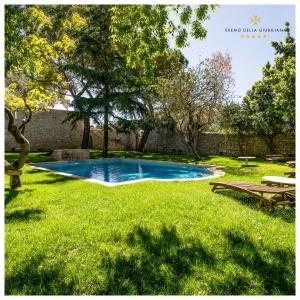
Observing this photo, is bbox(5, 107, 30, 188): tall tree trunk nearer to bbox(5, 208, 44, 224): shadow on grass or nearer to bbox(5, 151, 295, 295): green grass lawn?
bbox(5, 151, 295, 295): green grass lawn

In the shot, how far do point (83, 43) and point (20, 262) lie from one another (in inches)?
773

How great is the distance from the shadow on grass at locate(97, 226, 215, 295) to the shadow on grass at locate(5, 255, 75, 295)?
504mm

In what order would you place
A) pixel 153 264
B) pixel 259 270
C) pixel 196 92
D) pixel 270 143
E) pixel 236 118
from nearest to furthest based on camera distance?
pixel 259 270, pixel 153 264, pixel 196 92, pixel 236 118, pixel 270 143

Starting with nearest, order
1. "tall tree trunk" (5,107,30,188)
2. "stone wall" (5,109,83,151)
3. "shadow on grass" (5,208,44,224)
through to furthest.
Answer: "shadow on grass" (5,208,44,224), "tall tree trunk" (5,107,30,188), "stone wall" (5,109,83,151)

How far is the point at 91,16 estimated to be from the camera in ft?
69.9

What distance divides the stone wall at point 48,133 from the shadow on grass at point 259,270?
25752mm

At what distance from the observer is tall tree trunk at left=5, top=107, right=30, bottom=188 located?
7906 millimetres

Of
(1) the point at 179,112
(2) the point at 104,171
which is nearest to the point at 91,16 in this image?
(1) the point at 179,112

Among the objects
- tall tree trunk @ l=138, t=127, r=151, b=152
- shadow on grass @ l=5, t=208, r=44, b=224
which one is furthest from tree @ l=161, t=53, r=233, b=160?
shadow on grass @ l=5, t=208, r=44, b=224

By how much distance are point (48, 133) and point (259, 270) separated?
92.1 ft

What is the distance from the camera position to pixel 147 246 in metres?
4.54

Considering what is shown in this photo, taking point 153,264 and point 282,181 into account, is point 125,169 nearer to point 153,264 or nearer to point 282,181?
point 282,181

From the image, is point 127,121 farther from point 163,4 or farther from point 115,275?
point 115,275

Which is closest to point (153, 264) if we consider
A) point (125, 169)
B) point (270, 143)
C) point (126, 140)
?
point (125, 169)
